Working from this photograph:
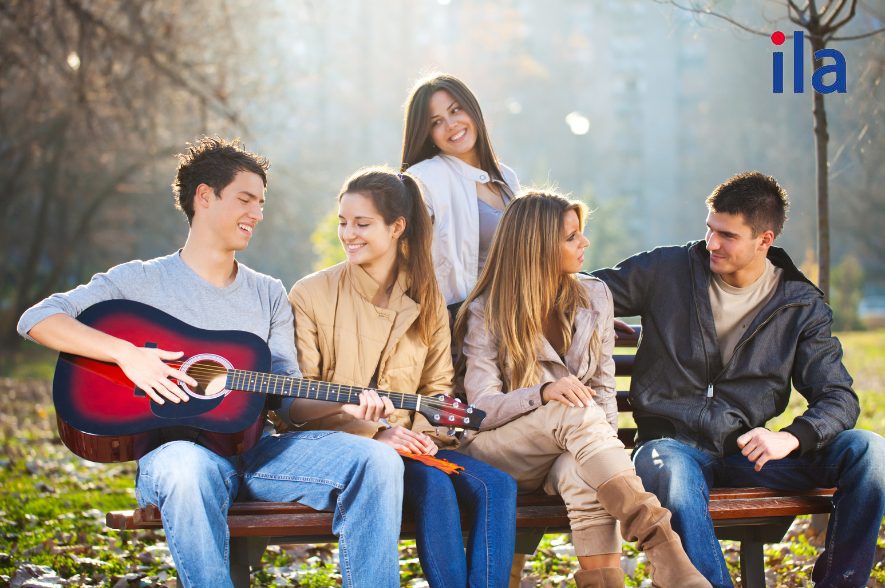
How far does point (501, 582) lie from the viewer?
327 cm

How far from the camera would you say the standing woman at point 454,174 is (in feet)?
14.7

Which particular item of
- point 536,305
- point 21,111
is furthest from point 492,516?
point 21,111

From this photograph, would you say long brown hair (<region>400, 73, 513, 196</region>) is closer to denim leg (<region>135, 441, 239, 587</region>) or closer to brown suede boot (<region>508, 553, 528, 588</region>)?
brown suede boot (<region>508, 553, 528, 588</region>)

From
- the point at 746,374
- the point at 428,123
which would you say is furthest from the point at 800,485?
the point at 428,123

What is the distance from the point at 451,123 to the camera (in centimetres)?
457

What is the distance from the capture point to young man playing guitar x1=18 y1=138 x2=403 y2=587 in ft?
10.2

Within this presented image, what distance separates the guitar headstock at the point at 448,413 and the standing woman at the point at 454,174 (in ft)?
3.30

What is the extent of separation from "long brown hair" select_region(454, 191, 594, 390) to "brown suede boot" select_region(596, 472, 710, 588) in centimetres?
68

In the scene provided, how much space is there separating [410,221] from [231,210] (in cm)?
71

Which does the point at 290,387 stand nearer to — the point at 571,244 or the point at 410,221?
the point at 410,221

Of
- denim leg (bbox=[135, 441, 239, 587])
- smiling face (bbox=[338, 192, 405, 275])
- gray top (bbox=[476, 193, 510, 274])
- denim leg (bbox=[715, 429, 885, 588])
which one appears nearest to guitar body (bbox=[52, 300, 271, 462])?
denim leg (bbox=[135, 441, 239, 587])

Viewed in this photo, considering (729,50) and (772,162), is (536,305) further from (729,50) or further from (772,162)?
(729,50)

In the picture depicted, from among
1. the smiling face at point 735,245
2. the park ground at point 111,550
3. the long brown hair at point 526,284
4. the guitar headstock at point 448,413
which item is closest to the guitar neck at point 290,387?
the guitar headstock at point 448,413

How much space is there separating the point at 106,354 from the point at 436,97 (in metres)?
1.95
